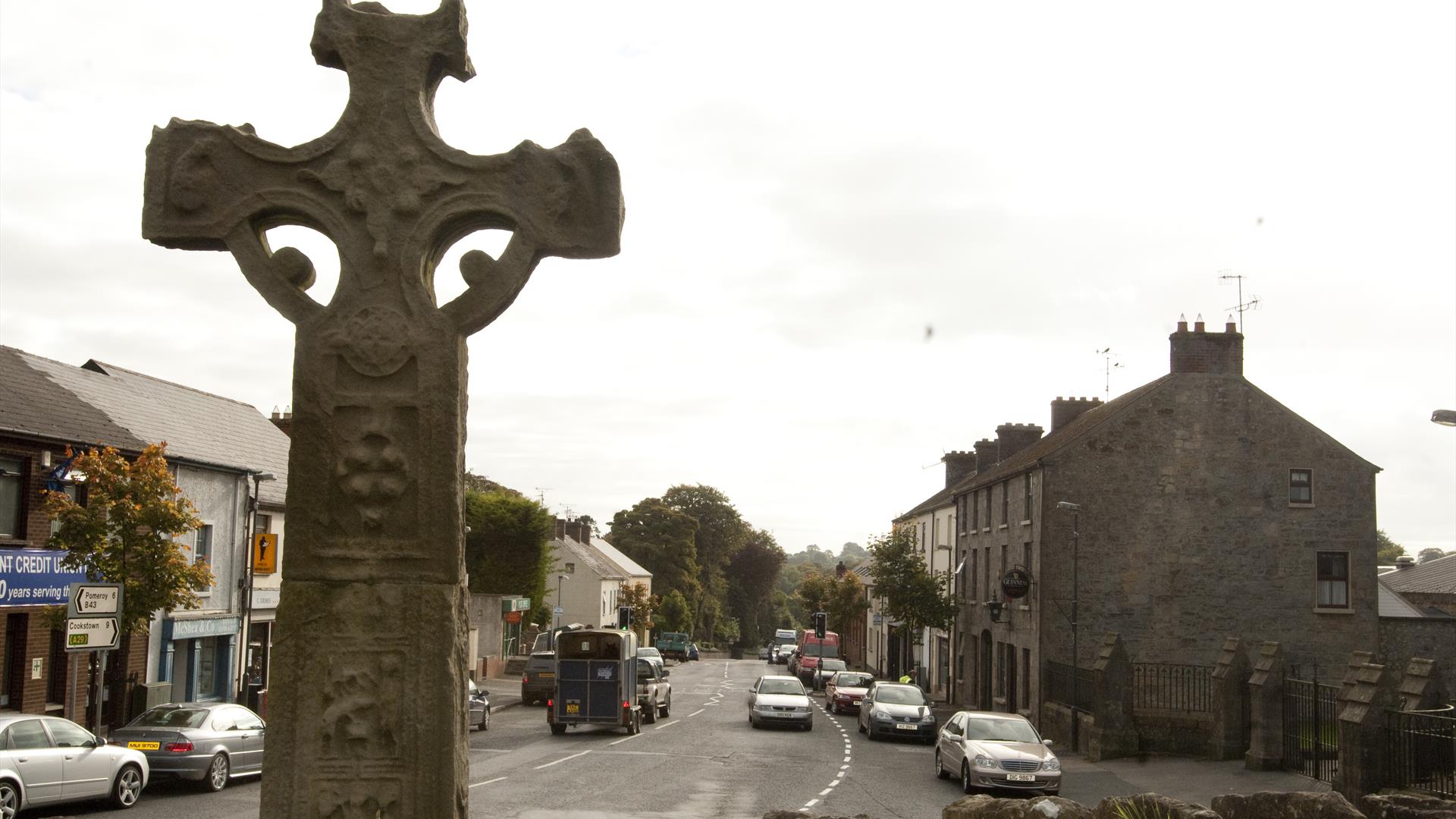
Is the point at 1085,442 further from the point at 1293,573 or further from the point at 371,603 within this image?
the point at 371,603

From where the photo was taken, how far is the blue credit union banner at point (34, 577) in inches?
976

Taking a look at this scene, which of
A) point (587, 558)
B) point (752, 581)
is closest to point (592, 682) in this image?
point (587, 558)

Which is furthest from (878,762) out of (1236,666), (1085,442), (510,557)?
(510,557)

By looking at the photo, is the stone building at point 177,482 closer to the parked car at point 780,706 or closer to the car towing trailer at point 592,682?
the car towing trailer at point 592,682

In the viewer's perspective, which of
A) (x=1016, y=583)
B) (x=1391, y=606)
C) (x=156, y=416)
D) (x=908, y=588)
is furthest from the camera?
(x=908, y=588)

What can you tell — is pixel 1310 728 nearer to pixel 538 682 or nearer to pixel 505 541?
pixel 538 682

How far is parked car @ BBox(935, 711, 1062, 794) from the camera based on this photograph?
2172 centimetres

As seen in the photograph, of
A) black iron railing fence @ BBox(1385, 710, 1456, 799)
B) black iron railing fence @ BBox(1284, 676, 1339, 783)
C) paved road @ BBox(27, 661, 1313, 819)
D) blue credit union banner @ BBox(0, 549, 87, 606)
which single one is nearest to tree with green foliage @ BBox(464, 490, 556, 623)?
paved road @ BBox(27, 661, 1313, 819)

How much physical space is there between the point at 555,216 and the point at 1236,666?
25313 mm

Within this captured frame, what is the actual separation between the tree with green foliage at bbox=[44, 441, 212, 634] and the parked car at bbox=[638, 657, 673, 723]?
15.9 meters

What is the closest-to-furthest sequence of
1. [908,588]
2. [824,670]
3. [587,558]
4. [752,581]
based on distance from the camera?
[908,588] < [824,670] < [587,558] < [752,581]

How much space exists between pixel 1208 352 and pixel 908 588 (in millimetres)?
16823

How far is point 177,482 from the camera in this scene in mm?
31156

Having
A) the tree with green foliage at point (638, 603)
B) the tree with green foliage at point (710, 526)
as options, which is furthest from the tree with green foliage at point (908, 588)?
the tree with green foliage at point (710, 526)
